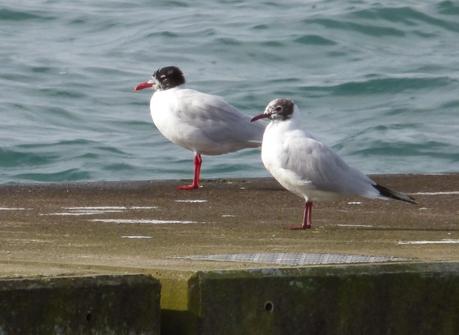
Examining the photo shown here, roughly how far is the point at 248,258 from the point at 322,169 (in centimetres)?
233

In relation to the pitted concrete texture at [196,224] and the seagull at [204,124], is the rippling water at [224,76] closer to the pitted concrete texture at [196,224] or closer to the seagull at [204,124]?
the seagull at [204,124]

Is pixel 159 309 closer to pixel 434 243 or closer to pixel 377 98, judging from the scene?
pixel 434 243

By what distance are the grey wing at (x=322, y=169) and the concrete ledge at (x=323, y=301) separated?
2.62 m

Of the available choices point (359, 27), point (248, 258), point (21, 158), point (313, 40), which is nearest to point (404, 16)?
point (359, 27)

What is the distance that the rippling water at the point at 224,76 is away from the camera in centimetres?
1986

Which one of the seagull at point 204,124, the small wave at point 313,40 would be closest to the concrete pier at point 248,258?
the seagull at point 204,124

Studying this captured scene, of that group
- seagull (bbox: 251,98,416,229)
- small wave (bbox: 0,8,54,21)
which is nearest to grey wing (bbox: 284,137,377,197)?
seagull (bbox: 251,98,416,229)

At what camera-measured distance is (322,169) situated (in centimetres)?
851

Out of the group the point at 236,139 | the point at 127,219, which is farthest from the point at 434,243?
the point at 236,139

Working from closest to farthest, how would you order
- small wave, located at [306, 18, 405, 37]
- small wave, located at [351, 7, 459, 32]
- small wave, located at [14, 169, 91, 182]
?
small wave, located at [14, 169, 91, 182]
small wave, located at [306, 18, 405, 37]
small wave, located at [351, 7, 459, 32]

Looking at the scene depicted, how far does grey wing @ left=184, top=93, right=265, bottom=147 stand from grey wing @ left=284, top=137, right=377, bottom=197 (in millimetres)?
2794

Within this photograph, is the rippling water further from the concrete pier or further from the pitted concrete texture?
the concrete pier

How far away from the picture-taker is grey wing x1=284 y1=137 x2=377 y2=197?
8.48 meters

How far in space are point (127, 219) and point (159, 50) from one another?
17.1 meters
